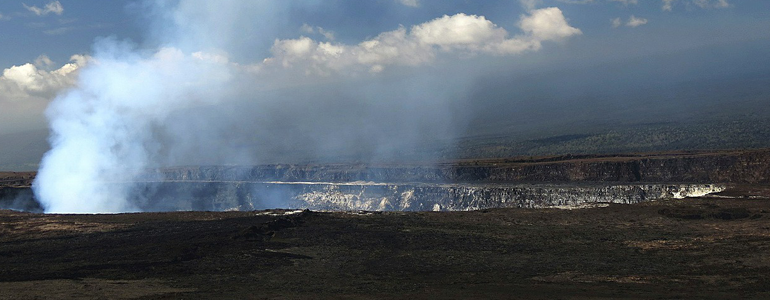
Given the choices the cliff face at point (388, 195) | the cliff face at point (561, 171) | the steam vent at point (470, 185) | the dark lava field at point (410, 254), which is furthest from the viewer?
the cliff face at point (561, 171)

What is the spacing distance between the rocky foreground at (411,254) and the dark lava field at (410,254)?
0.33 feet

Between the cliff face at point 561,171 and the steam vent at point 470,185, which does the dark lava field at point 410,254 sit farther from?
the cliff face at point 561,171

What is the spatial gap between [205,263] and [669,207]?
29.1m

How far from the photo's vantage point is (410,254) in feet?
116

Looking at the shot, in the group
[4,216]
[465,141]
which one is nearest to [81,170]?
[4,216]

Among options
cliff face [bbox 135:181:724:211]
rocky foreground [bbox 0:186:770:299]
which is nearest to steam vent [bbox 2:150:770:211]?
cliff face [bbox 135:181:724:211]

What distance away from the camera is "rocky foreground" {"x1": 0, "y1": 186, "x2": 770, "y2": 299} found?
27.4 meters

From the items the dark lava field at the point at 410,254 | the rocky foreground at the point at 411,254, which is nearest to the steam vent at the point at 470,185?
the rocky foreground at the point at 411,254

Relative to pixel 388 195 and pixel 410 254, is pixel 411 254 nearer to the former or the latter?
pixel 410 254

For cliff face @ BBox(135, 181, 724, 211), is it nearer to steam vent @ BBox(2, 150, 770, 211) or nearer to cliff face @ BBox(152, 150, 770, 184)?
steam vent @ BBox(2, 150, 770, 211)

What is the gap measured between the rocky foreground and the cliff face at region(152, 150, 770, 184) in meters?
10.2

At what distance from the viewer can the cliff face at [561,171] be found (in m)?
62.2

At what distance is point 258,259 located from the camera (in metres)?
34.7

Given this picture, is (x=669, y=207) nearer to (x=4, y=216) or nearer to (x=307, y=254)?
(x=307, y=254)
